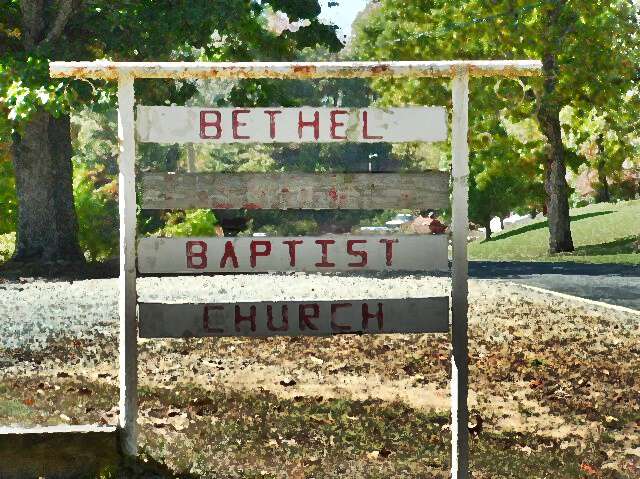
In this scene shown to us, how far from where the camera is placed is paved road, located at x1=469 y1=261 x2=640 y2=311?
64.8 ft

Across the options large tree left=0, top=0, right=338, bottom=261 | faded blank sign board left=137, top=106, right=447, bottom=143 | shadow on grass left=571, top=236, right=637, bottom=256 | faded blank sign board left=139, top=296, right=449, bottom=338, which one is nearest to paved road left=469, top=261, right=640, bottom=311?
shadow on grass left=571, top=236, right=637, bottom=256

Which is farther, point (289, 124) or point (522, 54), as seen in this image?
point (522, 54)

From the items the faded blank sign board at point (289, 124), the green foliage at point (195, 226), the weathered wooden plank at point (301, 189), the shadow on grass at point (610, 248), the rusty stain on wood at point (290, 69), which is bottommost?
the shadow on grass at point (610, 248)

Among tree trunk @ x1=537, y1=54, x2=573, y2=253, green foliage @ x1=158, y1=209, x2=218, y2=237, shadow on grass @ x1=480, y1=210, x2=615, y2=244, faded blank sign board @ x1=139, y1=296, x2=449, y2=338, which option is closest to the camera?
faded blank sign board @ x1=139, y1=296, x2=449, y2=338

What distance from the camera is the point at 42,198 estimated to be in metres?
29.7

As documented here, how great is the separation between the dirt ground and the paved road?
14.3ft

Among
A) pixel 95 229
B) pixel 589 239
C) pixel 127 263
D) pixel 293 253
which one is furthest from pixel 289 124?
pixel 589 239

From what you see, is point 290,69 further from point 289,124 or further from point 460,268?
point 460,268

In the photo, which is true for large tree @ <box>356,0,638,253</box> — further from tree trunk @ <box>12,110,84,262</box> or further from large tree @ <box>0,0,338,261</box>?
tree trunk @ <box>12,110,84,262</box>

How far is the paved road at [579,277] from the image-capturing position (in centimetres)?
1975

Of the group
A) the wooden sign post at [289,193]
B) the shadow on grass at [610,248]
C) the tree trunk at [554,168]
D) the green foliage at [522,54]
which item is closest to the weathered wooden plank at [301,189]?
the wooden sign post at [289,193]

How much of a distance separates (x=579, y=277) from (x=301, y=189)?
1935cm

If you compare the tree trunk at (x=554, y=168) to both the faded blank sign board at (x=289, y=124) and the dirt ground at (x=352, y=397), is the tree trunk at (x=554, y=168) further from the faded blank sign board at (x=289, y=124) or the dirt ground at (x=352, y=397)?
the faded blank sign board at (x=289, y=124)

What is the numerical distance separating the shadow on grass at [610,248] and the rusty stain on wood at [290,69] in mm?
30546
